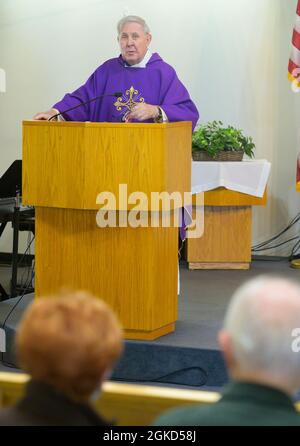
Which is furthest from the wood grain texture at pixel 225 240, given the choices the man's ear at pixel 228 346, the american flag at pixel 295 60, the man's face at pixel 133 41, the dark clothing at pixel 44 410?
the dark clothing at pixel 44 410

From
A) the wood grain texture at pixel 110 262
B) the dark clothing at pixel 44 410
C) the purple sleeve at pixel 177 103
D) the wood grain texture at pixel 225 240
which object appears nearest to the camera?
the dark clothing at pixel 44 410

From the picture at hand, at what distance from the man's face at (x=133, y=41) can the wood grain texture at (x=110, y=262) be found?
3.84ft

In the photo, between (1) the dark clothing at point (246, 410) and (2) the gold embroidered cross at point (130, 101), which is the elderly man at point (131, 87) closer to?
(2) the gold embroidered cross at point (130, 101)

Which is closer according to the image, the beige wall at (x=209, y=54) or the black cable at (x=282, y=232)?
the beige wall at (x=209, y=54)

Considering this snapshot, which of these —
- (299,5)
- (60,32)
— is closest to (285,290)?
(299,5)

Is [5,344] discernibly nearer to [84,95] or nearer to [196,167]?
[84,95]

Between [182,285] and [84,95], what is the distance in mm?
1968

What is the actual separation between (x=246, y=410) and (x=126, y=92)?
4205 millimetres

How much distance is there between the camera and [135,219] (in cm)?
505

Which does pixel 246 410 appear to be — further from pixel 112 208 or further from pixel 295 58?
pixel 295 58

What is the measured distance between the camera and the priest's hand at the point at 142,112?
205 inches

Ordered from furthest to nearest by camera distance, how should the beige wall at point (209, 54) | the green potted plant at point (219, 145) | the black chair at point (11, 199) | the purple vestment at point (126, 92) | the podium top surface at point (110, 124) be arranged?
the beige wall at point (209, 54) → the green potted plant at point (219, 145) → the black chair at point (11, 199) → the purple vestment at point (126, 92) → the podium top surface at point (110, 124)

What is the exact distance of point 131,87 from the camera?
5.85 metres

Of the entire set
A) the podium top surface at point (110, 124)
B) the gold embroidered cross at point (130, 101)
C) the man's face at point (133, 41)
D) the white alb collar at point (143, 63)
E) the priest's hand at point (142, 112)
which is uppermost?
the man's face at point (133, 41)
